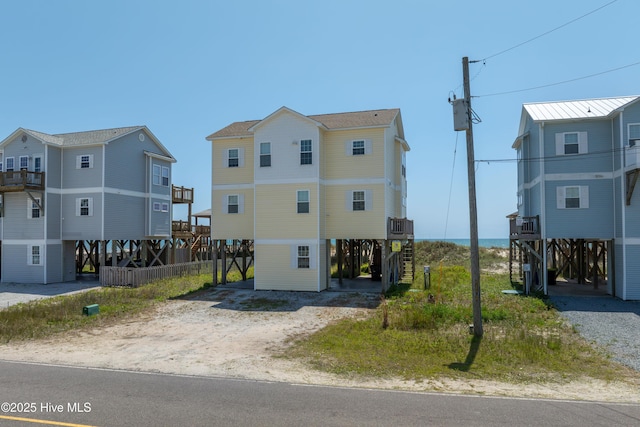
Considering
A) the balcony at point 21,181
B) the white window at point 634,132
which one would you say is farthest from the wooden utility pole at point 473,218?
the balcony at point 21,181

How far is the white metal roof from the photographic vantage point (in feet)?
72.7

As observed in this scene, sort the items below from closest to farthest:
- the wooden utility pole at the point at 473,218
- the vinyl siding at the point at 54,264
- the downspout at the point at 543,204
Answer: the wooden utility pole at the point at 473,218
the downspout at the point at 543,204
the vinyl siding at the point at 54,264

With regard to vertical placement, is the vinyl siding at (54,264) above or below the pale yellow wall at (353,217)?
below

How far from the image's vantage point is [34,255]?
1142 inches

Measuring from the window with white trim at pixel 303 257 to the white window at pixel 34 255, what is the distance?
18.5 m

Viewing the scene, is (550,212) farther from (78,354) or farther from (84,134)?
(84,134)

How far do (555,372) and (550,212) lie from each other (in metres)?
14.1

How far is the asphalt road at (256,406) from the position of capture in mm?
7301

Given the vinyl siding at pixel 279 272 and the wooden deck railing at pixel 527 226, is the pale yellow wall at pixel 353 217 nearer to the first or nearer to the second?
the vinyl siding at pixel 279 272

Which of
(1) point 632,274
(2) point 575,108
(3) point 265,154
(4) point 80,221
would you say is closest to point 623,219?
(1) point 632,274

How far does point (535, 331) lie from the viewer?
14508 millimetres

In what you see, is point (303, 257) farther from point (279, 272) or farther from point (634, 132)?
point (634, 132)

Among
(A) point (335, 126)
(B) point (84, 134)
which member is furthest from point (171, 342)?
(B) point (84, 134)

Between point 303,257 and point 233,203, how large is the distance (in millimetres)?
5813
